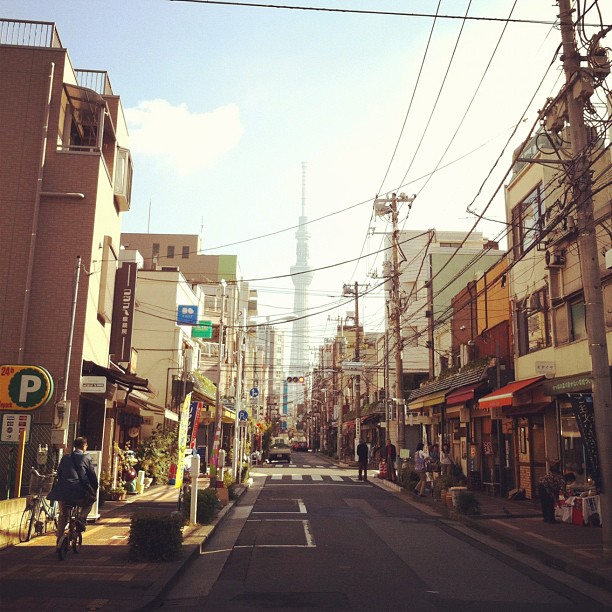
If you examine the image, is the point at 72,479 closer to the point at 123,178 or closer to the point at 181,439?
the point at 181,439

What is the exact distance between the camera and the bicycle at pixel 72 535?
10305 millimetres

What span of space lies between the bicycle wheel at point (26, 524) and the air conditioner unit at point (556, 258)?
15.0 meters

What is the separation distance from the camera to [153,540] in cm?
1029

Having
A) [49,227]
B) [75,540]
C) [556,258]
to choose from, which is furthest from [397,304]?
[75,540]

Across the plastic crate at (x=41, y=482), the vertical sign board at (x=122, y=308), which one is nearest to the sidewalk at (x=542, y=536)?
the plastic crate at (x=41, y=482)

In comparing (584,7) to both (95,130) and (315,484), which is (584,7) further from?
(315,484)

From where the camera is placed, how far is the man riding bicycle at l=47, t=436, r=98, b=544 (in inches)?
418

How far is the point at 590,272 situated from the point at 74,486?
30.6ft

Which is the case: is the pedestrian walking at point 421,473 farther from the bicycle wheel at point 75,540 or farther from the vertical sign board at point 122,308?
the bicycle wheel at point 75,540

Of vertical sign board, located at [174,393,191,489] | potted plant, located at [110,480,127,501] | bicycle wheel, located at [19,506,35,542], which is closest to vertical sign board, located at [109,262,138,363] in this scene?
potted plant, located at [110,480,127,501]

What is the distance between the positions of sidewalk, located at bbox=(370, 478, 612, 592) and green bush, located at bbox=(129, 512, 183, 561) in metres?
6.20

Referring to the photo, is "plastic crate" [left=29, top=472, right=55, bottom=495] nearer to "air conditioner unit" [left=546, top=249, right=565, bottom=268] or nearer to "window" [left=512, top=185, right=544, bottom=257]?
"air conditioner unit" [left=546, top=249, right=565, bottom=268]

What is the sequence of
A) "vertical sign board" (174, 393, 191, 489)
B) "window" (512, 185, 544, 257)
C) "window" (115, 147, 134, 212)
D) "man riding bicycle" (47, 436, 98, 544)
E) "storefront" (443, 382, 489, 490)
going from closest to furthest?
"man riding bicycle" (47, 436, 98, 544) → "vertical sign board" (174, 393, 191, 489) → "window" (512, 185, 544, 257) → "window" (115, 147, 134, 212) → "storefront" (443, 382, 489, 490)

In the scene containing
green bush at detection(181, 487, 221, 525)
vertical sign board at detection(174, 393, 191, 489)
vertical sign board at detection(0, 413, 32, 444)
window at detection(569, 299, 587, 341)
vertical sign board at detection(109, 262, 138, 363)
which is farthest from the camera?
vertical sign board at detection(109, 262, 138, 363)
